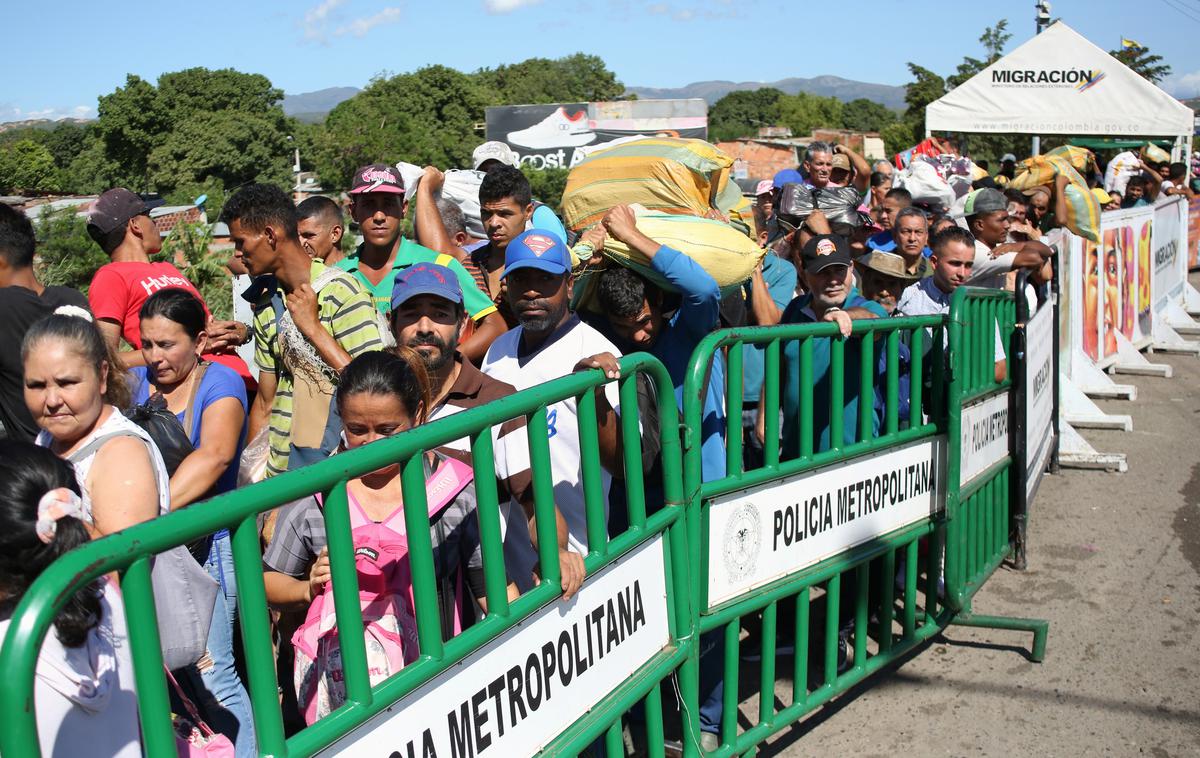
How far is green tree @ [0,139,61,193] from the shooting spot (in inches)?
2398

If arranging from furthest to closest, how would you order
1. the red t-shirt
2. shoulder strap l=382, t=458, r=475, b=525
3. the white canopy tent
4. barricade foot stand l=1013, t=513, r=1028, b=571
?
the white canopy tent
barricade foot stand l=1013, t=513, r=1028, b=571
the red t-shirt
shoulder strap l=382, t=458, r=475, b=525

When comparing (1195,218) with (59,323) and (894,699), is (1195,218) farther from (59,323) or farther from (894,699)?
(59,323)

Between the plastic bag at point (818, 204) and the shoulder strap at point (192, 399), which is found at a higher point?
the plastic bag at point (818, 204)

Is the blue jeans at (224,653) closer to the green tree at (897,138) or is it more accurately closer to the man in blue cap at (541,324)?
the man in blue cap at (541,324)

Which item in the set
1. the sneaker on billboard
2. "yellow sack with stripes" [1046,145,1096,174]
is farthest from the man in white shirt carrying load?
the sneaker on billboard

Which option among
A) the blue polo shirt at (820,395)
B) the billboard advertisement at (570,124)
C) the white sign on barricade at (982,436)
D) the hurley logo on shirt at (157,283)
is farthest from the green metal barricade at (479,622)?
the billboard advertisement at (570,124)

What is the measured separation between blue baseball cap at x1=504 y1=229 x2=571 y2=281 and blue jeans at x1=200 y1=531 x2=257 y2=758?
4.30 ft

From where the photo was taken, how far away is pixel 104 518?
8.42 ft

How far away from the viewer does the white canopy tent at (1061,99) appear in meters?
16.8

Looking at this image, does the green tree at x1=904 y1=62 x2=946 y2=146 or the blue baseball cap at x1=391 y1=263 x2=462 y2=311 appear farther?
the green tree at x1=904 y1=62 x2=946 y2=146

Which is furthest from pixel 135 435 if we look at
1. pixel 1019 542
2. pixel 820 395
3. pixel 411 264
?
pixel 1019 542

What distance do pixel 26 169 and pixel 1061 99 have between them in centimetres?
6364

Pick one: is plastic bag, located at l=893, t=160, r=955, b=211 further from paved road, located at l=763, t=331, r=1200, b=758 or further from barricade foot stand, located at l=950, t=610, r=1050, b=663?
barricade foot stand, located at l=950, t=610, r=1050, b=663

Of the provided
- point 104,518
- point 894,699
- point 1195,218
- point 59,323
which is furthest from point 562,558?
point 1195,218
